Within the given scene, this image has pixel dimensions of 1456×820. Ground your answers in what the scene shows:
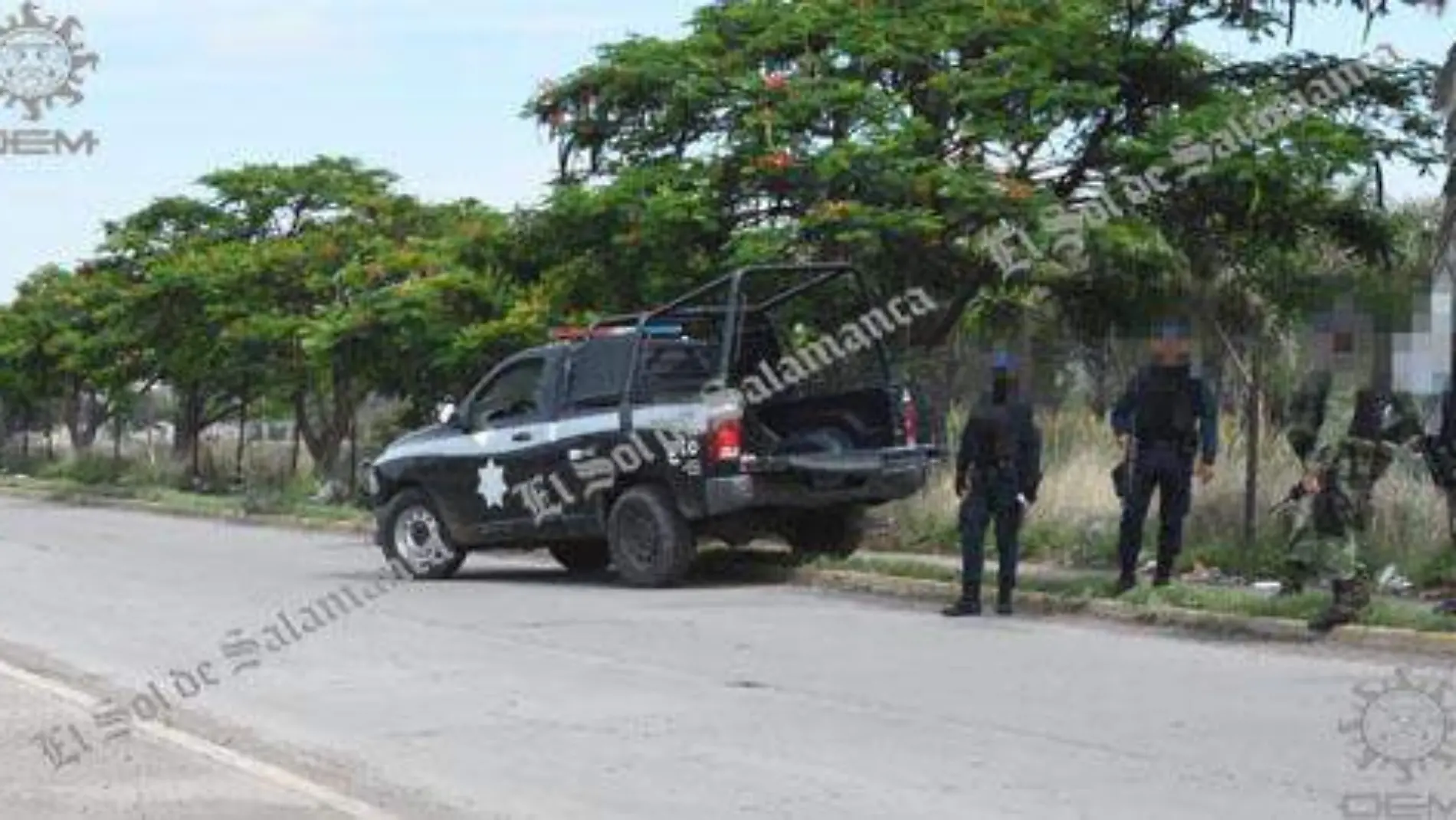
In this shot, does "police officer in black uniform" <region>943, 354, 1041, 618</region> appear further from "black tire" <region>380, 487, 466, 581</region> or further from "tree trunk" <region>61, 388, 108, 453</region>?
"tree trunk" <region>61, 388, 108, 453</region>

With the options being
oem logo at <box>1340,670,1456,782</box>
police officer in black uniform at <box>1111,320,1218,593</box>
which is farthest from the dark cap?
oem logo at <box>1340,670,1456,782</box>

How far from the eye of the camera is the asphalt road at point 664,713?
24.2 feet

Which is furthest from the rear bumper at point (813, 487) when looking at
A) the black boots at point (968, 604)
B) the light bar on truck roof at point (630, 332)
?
the black boots at point (968, 604)

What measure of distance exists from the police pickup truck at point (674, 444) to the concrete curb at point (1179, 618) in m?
0.73

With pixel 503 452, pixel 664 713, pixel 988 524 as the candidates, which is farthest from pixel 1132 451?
pixel 503 452

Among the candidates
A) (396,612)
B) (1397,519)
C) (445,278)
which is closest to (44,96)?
(445,278)

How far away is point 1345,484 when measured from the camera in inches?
452

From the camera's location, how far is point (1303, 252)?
19453 millimetres

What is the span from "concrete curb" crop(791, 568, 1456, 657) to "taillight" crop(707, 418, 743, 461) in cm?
152

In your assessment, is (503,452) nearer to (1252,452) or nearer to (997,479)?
(997,479)

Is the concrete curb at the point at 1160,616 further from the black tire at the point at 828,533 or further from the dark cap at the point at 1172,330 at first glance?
the dark cap at the point at 1172,330

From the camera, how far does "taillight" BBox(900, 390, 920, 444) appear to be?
51.0 feet

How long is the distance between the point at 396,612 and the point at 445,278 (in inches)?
358

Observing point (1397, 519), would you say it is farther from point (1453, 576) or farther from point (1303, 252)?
point (1303, 252)
